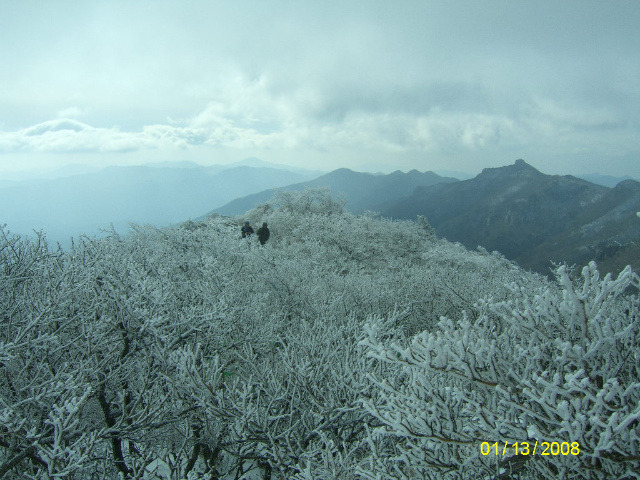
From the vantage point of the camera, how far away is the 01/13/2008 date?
307 cm

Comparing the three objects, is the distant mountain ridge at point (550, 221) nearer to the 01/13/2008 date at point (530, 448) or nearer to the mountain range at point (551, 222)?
the mountain range at point (551, 222)

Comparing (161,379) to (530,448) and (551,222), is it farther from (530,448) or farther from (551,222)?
(551,222)

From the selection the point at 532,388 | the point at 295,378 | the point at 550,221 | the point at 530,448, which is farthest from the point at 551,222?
the point at 532,388

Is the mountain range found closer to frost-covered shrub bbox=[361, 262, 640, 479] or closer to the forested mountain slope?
the forested mountain slope

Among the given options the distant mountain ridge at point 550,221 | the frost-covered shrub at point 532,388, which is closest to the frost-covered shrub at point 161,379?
the frost-covered shrub at point 532,388

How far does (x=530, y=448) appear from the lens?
135 inches

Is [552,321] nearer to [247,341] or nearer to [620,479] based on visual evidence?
[620,479]

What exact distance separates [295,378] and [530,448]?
4.28m

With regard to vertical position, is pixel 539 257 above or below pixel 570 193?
below

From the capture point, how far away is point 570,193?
16612cm

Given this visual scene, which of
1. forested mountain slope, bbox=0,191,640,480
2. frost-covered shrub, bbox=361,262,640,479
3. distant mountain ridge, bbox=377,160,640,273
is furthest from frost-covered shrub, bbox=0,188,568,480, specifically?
distant mountain ridge, bbox=377,160,640,273

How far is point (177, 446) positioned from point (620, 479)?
826 centimetres

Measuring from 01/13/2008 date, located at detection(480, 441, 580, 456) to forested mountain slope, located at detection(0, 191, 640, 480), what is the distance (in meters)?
0.02


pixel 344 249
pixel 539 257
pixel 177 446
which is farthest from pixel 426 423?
pixel 539 257
